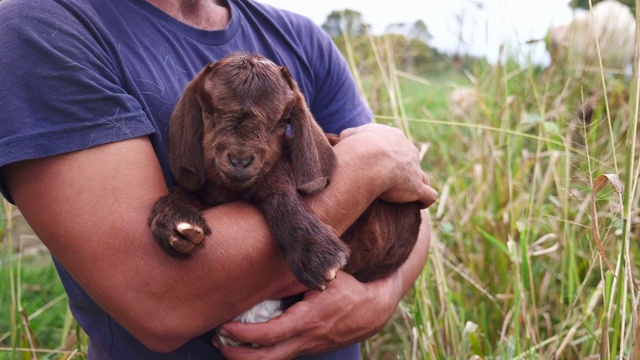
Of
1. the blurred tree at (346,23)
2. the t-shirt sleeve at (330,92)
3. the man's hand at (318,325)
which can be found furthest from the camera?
the blurred tree at (346,23)

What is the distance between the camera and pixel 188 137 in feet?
5.92

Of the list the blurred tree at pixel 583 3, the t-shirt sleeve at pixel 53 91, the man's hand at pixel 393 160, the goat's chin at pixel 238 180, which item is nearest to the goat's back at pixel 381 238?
the man's hand at pixel 393 160

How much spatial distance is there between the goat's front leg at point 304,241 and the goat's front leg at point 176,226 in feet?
0.59

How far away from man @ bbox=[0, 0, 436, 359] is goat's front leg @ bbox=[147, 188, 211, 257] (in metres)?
0.03

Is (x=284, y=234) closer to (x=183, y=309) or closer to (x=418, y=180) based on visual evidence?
(x=183, y=309)

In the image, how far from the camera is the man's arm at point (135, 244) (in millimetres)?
1718

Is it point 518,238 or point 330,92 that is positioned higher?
point 330,92

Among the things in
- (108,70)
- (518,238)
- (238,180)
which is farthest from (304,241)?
(518,238)

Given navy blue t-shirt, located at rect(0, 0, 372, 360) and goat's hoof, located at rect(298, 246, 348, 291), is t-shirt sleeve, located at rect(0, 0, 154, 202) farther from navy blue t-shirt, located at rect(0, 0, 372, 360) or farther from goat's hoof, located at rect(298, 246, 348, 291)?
goat's hoof, located at rect(298, 246, 348, 291)

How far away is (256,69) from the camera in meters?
1.78

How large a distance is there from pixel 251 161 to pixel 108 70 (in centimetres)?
46

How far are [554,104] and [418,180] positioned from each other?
2.09 m

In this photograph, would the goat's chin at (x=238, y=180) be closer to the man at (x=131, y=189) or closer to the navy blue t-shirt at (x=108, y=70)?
the man at (x=131, y=189)

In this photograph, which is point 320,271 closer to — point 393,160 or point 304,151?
point 304,151
